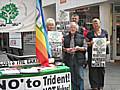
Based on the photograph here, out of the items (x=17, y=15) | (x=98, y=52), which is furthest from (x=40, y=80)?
(x=98, y=52)

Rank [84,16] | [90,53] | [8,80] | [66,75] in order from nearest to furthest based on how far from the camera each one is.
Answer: [8,80], [66,75], [90,53], [84,16]

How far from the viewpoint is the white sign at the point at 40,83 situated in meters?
5.65

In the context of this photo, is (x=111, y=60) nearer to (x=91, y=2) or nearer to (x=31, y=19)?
(x=91, y=2)

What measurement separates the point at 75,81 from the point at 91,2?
764cm

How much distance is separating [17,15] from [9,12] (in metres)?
0.16

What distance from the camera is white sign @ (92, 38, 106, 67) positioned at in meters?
8.55

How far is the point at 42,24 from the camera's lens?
6301mm

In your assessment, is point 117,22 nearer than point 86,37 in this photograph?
No

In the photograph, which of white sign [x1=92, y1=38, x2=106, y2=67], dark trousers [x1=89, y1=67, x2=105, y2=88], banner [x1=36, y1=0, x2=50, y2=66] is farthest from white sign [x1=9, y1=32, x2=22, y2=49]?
dark trousers [x1=89, y1=67, x2=105, y2=88]

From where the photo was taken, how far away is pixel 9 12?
6.45 meters

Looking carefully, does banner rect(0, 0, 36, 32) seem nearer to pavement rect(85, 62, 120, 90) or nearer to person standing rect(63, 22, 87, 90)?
person standing rect(63, 22, 87, 90)

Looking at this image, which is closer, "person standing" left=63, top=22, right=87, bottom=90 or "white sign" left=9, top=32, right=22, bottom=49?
"white sign" left=9, top=32, right=22, bottom=49

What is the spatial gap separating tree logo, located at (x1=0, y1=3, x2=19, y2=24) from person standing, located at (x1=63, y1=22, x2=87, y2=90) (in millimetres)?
1999

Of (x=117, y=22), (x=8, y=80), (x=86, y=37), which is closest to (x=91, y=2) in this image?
(x=117, y=22)
